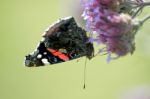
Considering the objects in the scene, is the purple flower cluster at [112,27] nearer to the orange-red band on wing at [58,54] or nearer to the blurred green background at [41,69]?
the orange-red band on wing at [58,54]

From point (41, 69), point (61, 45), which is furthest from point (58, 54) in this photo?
point (41, 69)

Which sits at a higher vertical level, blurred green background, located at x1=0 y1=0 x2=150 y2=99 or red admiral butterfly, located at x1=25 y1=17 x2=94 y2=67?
blurred green background, located at x1=0 y1=0 x2=150 y2=99

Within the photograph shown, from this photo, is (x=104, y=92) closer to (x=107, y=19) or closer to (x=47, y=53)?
(x=47, y=53)

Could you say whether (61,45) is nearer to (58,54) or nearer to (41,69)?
(58,54)

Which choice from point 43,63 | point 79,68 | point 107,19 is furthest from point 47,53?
point 79,68

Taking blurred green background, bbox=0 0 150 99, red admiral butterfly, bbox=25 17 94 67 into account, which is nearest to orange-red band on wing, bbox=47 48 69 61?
red admiral butterfly, bbox=25 17 94 67

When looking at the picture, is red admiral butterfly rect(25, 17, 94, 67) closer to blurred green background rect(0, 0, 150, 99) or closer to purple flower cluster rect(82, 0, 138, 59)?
purple flower cluster rect(82, 0, 138, 59)
